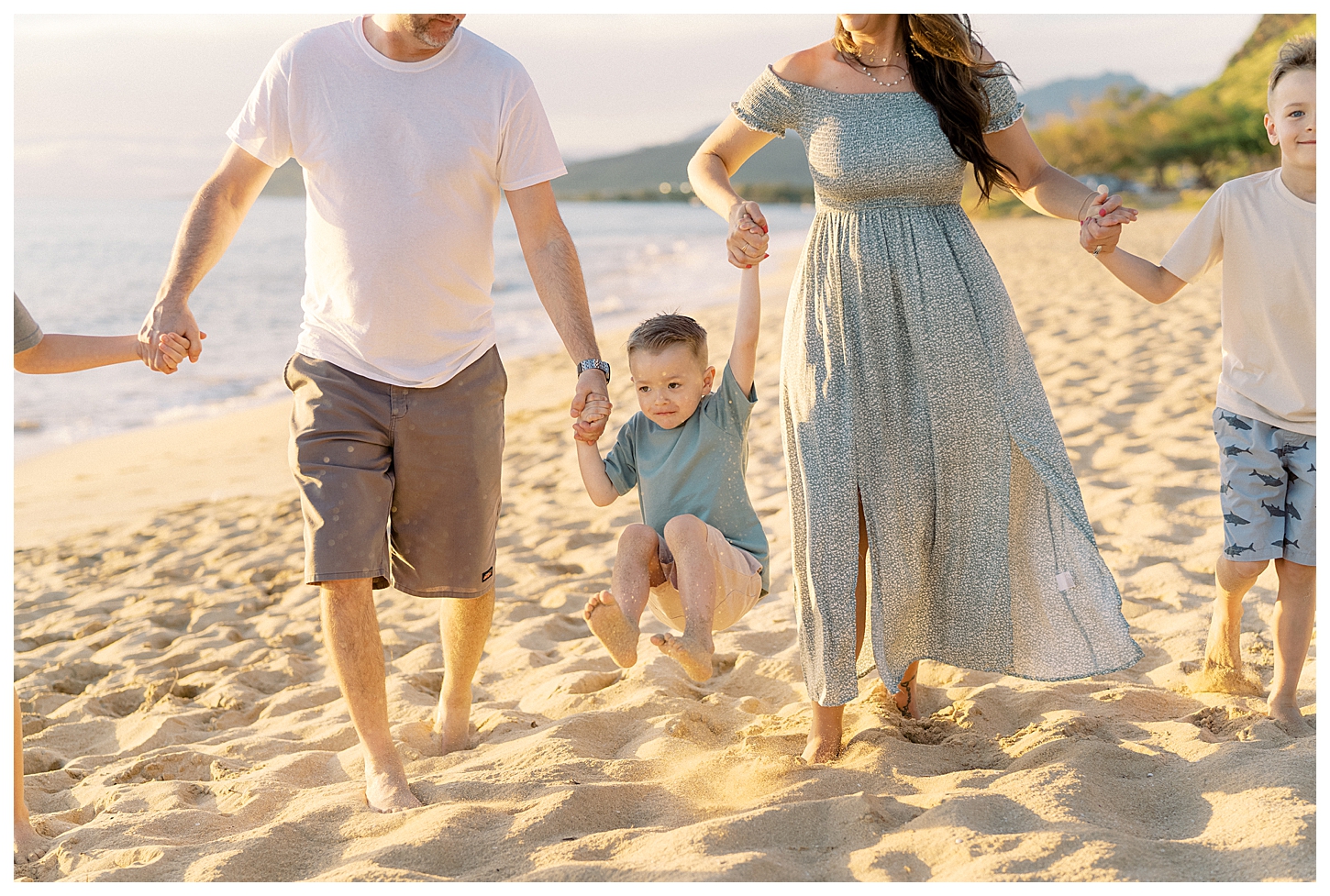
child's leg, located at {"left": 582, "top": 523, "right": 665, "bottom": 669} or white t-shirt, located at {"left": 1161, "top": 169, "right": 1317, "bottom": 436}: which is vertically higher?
white t-shirt, located at {"left": 1161, "top": 169, "right": 1317, "bottom": 436}

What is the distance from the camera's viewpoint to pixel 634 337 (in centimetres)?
293

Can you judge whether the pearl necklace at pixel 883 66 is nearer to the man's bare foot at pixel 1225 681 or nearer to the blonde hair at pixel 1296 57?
the blonde hair at pixel 1296 57

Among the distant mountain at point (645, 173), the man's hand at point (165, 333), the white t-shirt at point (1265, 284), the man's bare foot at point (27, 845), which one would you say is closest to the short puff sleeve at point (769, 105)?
the white t-shirt at point (1265, 284)

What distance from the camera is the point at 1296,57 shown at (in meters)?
2.68

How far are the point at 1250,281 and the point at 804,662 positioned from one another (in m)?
1.51

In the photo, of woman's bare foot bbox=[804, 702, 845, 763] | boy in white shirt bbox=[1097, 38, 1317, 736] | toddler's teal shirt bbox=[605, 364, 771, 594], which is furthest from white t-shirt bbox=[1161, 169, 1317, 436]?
woman's bare foot bbox=[804, 702, 845, 763]

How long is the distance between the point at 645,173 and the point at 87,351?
102m

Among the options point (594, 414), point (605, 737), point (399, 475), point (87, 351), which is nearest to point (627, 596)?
point (594, 414)

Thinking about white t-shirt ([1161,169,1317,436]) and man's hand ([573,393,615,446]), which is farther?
man's hand ([573,393,615,446])

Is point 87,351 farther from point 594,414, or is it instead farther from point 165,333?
point 594,414

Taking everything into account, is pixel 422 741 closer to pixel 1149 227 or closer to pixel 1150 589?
pixel 1150 589

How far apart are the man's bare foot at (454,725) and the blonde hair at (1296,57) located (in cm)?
280

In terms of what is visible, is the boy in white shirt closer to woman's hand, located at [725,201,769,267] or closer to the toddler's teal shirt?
woman's hand, located at [725,201,769,267]

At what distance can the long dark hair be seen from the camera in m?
→ 2.70
